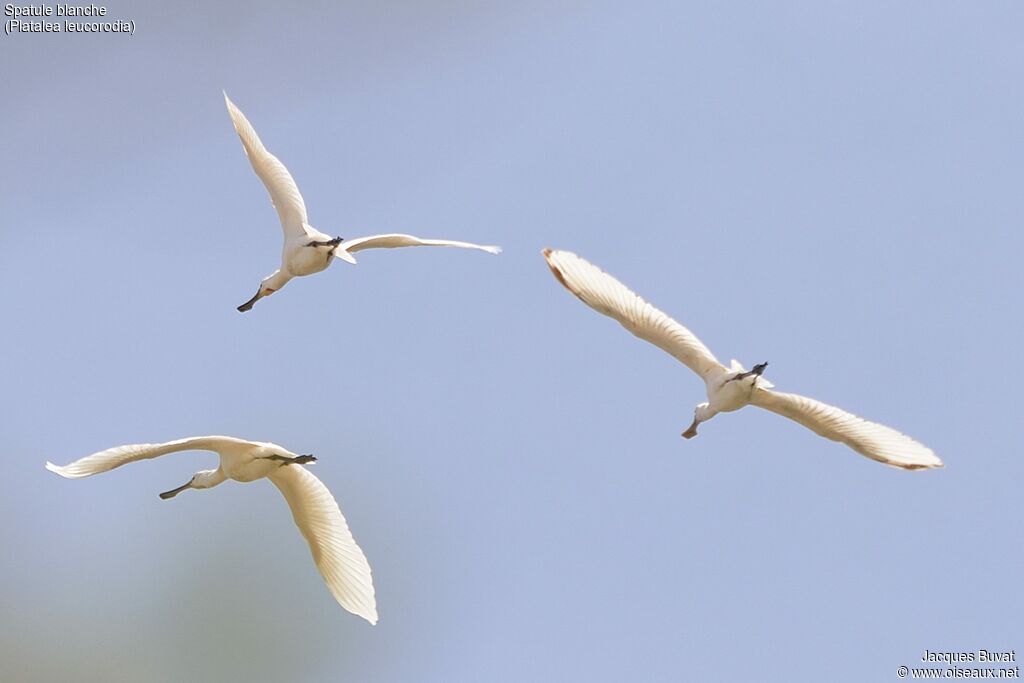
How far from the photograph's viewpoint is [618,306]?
12.0m

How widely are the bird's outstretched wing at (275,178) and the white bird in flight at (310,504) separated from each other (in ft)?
7.37

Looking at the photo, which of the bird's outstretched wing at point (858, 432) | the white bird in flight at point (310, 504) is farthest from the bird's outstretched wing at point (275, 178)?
the bird's outstretched wing at point (858, 432)

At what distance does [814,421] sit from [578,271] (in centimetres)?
199

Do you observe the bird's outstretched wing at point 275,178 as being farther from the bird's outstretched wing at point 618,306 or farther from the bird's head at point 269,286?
the bird's outstretched wing at point 618,306

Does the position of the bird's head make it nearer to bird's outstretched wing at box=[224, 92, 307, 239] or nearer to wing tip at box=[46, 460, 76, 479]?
bird's outstretched wing at box=[224, 92, 307, 239]

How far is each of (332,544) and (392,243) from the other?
8.49 feet

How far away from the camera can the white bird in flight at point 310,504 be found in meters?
12.2

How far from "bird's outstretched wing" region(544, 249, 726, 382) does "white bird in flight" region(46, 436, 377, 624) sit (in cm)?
231

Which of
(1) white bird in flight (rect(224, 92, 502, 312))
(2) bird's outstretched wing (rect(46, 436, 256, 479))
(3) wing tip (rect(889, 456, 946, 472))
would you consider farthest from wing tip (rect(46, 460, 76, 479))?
(3) wing tip (rect(889, 456, 946, 472))

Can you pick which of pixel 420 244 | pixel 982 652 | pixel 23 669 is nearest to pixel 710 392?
pixel 420 244

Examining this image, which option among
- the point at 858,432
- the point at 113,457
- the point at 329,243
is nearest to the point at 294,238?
the point at 329,243

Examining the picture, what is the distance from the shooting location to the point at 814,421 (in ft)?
38.5

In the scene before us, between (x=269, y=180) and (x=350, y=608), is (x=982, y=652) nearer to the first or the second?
(x=350, y=608)

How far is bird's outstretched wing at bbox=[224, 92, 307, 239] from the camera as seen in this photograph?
13938 mm
